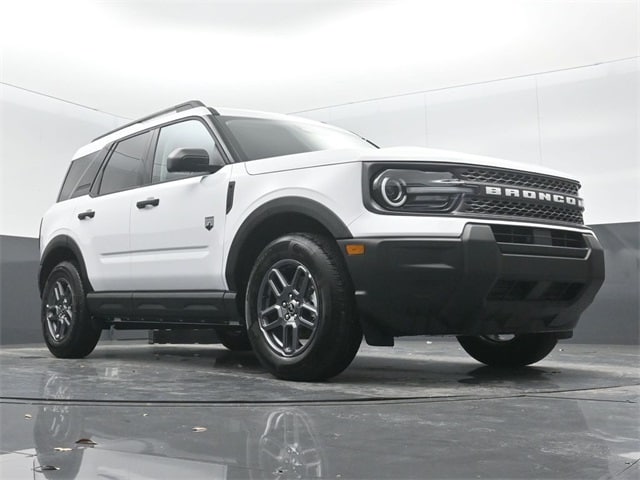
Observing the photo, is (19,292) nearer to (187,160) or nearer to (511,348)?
(187,160)

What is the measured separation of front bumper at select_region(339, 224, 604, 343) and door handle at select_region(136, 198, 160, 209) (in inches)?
77.1

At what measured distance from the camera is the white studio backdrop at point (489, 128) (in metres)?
9.33

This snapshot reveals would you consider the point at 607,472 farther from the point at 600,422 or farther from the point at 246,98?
the point at 246,98

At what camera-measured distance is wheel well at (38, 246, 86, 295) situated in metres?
7.06

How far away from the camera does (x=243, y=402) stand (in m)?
3.81

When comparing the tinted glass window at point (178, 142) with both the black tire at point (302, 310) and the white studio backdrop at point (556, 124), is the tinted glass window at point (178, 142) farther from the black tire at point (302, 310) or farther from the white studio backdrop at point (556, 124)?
the white studio backdrop at point (556, 124)


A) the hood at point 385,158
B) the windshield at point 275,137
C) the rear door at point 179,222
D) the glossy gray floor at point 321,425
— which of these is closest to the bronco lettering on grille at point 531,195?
the hood at point 385,158

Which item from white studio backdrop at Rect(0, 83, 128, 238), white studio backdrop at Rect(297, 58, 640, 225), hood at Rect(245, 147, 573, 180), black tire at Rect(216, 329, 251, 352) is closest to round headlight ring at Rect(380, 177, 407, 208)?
hood at Rect(245, 147, 573, 180)

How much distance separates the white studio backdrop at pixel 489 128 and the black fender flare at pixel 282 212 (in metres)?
5.89

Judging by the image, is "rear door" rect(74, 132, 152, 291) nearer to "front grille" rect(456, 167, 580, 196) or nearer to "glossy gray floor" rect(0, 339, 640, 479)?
"glossy gray floor" rect(0, 339, 640, 479)

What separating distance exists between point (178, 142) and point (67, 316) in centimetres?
201

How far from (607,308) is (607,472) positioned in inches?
296

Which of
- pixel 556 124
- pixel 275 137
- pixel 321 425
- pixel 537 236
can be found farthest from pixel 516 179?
pixel 556 124

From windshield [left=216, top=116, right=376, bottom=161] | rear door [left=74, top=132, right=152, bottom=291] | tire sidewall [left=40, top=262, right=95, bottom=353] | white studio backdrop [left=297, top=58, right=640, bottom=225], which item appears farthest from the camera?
white studio backdrop [left=297, top=58, right=640, bottom=225]
